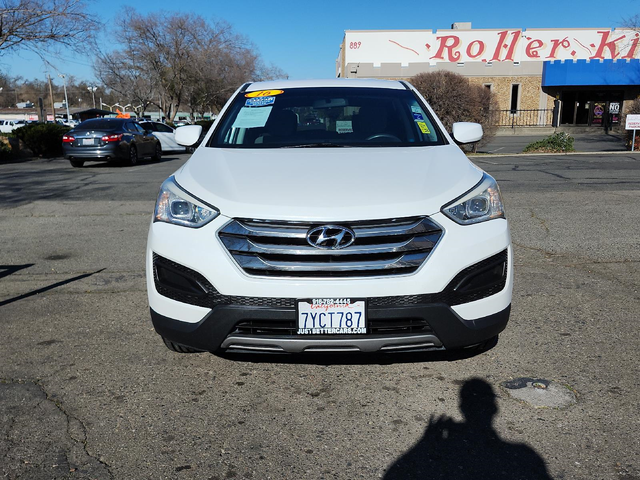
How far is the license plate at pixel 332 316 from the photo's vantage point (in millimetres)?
2846

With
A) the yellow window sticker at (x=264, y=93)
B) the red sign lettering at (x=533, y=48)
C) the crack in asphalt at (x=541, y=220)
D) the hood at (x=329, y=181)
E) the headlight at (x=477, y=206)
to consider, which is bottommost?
the crack in asphalt at (x=541, y=220)

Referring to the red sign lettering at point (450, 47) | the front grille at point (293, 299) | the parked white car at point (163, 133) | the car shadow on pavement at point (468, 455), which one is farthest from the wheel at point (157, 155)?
the red sign lettering at point (450, 47)

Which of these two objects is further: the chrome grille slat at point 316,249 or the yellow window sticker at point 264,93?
the yellow window sticker at point 264,93

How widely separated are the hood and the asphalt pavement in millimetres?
939

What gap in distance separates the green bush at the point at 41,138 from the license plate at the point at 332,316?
68.3 feet

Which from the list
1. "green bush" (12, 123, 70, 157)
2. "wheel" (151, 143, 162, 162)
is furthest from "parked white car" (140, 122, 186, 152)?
"green bush" (12, 123, 70, 157)

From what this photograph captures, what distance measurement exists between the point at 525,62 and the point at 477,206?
4432 cm

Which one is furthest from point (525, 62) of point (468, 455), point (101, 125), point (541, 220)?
point (468, 455)

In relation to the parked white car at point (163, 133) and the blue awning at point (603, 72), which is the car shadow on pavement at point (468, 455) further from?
the blue awning at point (603, 72)

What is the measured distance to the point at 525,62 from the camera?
43.2 meters

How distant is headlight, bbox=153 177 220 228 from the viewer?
3.05m

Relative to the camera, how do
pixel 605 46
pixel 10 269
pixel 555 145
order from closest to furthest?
1. pixel 10 269
2. pixel 555 145
3. pixel 605 46

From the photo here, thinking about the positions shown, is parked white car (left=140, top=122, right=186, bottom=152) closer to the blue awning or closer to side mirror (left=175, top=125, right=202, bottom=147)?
side mirror (left=175, top=125, right=202, bottom=147)

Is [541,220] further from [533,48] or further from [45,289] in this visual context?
[533,48]
